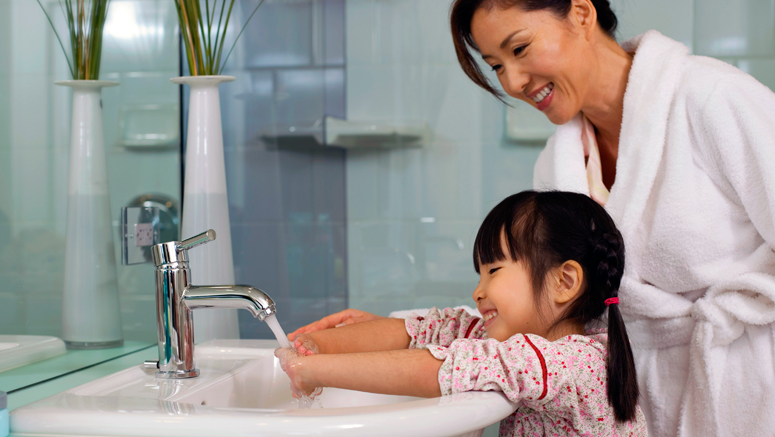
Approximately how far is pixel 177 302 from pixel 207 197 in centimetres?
43

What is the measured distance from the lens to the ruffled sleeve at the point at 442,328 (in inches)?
39.3

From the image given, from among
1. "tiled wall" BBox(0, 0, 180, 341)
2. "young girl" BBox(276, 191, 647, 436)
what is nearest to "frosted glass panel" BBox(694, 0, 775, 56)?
"young girl" BBox(276, 191, 647, 436)

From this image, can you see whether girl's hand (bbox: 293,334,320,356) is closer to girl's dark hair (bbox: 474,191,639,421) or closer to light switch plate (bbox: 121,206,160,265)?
girl's dark hair (bbox: 474,191,639,421)

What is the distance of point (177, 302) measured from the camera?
865 millimetres

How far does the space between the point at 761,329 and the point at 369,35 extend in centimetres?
107

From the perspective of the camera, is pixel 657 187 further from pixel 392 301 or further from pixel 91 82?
pixel 91 82

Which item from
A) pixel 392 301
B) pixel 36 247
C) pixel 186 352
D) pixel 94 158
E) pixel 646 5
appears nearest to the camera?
pixel 186 352

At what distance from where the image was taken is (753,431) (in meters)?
0.95

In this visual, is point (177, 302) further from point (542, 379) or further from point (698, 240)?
point (698, 240)

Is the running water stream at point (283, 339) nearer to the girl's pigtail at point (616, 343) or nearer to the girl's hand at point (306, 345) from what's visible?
the girl's hand at point (306, 345)

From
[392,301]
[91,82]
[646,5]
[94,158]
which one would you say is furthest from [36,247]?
[646,5]

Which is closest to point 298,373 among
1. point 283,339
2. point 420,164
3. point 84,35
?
point 283,339

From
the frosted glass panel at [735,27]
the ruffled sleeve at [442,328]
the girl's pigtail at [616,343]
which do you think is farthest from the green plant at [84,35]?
the frosted glass panel at [735,27]

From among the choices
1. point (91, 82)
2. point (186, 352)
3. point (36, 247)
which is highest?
point (91, 82)
